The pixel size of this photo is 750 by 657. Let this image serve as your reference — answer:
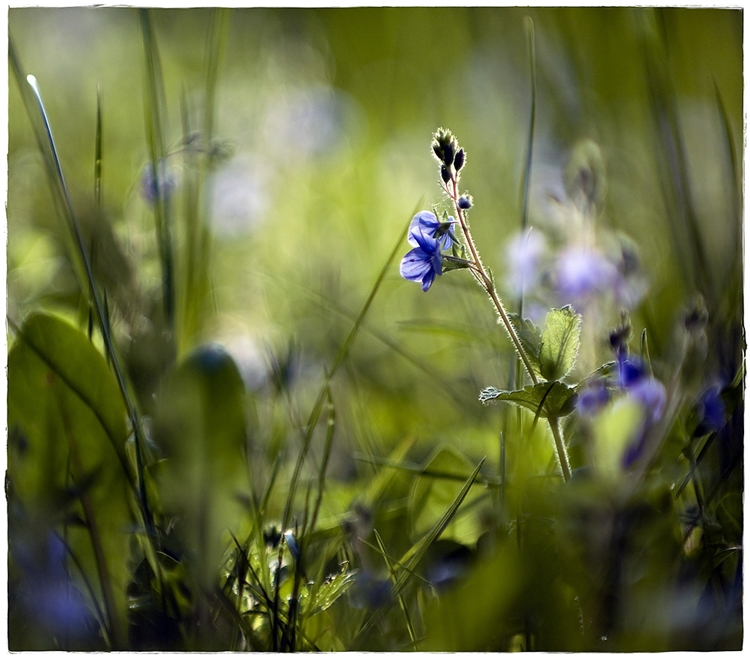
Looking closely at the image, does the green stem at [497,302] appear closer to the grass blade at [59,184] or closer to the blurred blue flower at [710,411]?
the blurred blue flower at [710,411]

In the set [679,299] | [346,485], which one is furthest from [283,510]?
[679,299]

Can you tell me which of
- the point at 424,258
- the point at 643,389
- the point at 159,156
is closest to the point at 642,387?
the point at 643,389

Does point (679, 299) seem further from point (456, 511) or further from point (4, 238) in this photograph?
point (4, 238)

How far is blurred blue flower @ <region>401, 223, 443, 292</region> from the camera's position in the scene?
621 mm

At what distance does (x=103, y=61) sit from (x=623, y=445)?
666 mm

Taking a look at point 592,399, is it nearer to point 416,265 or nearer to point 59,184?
point 416,265

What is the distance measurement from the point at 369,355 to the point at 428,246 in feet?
0.88

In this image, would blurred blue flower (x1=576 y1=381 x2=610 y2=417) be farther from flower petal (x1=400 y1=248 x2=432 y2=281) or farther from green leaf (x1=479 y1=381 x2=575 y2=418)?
flower petal (x1=400 y1=248 x2=432 y2=281)

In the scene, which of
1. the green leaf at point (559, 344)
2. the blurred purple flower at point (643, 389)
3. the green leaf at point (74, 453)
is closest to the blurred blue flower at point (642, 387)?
the blurred purple flower at point (643, 389)

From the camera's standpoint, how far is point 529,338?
0.61m

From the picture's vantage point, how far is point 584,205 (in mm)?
791

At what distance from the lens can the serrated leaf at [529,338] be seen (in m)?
0.60

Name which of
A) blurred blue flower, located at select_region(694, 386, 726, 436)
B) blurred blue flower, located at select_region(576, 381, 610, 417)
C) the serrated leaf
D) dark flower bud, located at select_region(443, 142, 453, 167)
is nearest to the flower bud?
dark flower bud, located at select_region(443, 142, 453, 167)

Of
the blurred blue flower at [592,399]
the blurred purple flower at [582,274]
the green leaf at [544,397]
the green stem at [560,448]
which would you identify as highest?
the blurred purple flower at [582,274]
